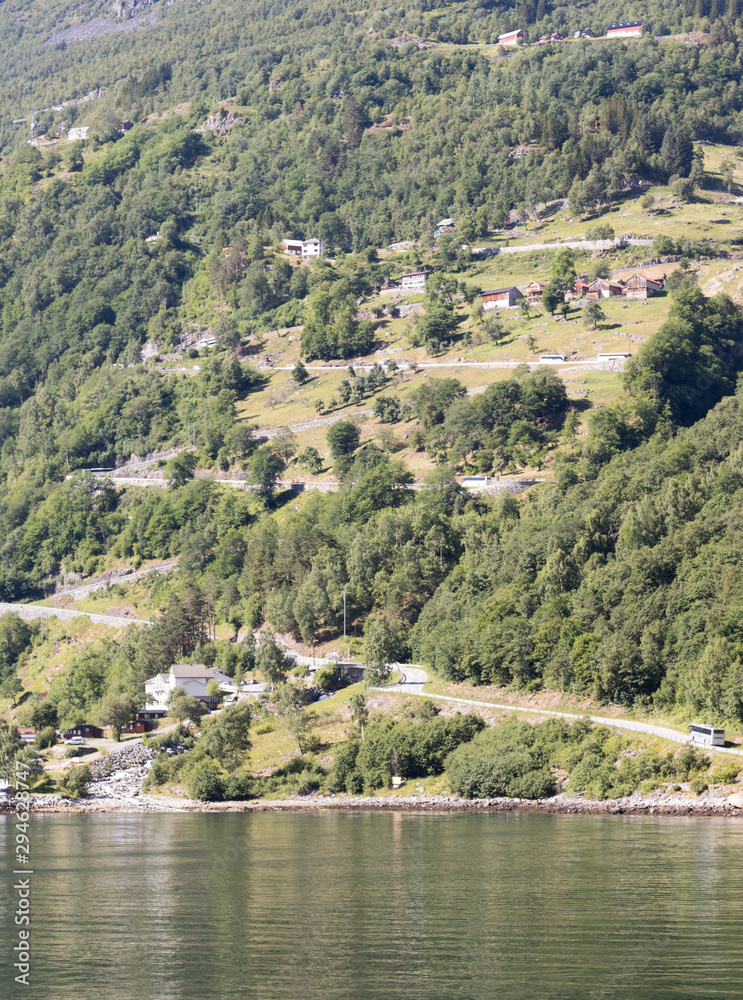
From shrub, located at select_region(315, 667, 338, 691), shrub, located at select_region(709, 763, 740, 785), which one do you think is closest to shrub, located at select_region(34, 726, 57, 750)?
shrub, located at select_region(315, 667, 338, 691)

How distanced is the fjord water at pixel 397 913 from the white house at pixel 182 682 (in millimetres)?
43535

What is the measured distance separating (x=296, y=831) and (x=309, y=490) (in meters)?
76.4

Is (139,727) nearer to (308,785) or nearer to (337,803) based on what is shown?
(308,785)

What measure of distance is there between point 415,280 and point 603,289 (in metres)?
36.9

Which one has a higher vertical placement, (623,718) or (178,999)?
(178,999)

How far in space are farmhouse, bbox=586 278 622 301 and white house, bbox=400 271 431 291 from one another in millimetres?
→ 32946

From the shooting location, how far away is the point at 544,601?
9300 cm

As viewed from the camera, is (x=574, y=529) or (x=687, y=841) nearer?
(x=687, y=841)

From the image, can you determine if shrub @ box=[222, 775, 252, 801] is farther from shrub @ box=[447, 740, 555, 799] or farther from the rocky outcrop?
shrub @ box=[447, 740, 555, 799]

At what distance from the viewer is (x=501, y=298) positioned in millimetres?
163750

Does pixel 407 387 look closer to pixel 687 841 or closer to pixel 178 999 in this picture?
pixel 687 841

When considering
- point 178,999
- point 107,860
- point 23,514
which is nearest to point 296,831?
point 107,860

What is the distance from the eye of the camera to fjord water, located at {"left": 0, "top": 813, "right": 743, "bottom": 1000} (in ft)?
115

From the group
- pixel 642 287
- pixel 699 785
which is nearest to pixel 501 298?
pixel 642 287
